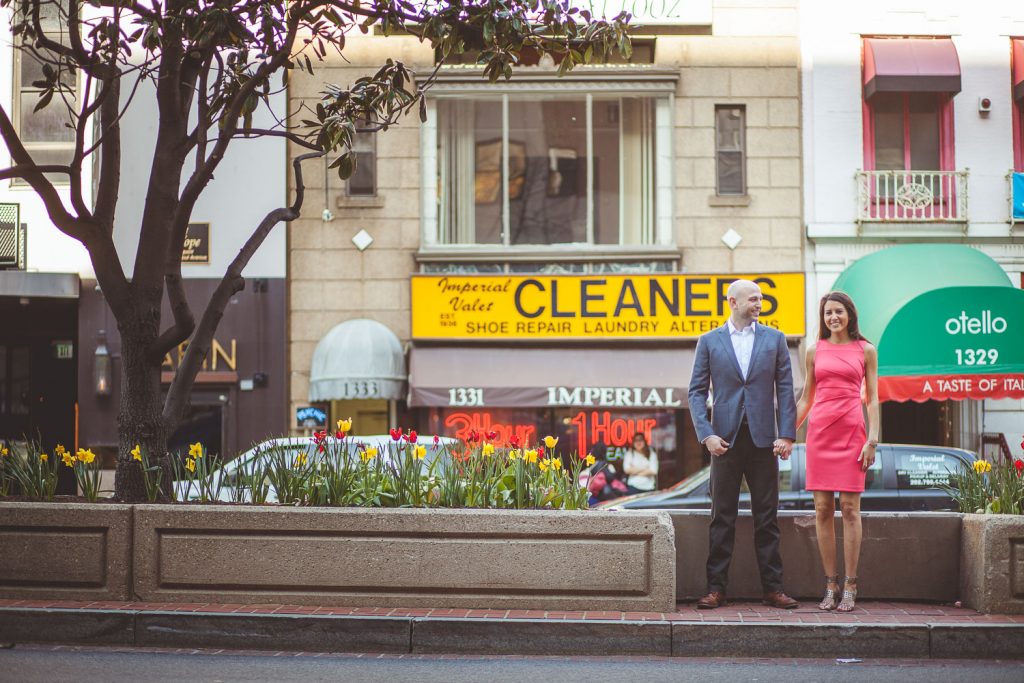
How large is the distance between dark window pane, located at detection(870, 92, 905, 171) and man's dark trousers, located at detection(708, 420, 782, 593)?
1303 centimetres

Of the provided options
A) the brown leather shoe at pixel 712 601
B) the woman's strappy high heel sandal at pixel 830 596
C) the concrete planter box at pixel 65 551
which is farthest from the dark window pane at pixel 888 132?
the concrete planter box at pixel 65 551

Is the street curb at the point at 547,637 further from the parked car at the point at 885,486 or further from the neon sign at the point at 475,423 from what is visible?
the neon sign at the point at 475,423

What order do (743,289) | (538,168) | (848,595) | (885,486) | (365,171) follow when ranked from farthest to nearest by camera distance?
(538,168) < (365,171) < (885,486) < (743,289) < (848,595)

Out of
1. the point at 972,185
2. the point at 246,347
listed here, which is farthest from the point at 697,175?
the point at 246,347

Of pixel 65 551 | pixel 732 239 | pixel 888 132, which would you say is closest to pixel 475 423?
pixel 732 239

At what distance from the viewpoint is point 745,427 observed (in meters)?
7.55

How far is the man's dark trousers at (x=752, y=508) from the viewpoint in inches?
291

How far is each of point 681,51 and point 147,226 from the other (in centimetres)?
1262

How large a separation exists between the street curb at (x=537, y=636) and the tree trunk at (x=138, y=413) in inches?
50.5

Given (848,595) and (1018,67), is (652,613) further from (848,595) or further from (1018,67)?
(1018,67)

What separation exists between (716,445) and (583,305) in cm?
1183

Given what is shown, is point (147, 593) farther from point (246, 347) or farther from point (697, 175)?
point (697, 175)

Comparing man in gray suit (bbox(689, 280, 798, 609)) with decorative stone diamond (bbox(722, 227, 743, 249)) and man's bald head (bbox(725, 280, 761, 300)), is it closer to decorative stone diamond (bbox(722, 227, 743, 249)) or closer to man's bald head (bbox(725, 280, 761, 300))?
man's bald head (bbox(725, 280, 761, 300))

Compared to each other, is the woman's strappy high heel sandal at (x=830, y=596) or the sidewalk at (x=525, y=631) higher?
the woman's strappy high heel sandal at (x=830, y=596)
